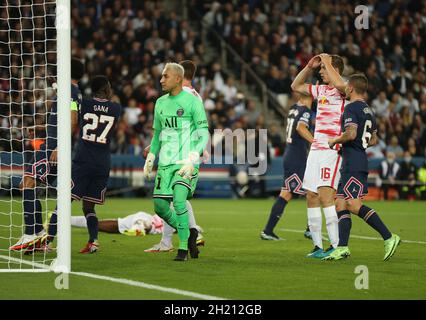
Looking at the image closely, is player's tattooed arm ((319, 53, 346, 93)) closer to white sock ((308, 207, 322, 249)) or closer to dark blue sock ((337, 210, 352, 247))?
dark blue sock ((337, 210, 352, 247))

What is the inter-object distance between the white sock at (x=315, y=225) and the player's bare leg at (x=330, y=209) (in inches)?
6.6

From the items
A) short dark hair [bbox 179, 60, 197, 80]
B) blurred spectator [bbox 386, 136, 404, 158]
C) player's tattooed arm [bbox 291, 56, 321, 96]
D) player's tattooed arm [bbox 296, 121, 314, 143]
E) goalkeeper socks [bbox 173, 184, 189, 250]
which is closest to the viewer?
goalkeeper socks [bbox 173, 184, 189, 250]

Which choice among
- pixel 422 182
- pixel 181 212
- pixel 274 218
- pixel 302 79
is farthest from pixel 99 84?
pixel 422 182

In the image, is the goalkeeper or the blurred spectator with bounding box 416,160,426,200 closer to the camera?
the goalkeeper

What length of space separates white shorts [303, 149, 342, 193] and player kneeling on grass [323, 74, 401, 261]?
27 centimetres

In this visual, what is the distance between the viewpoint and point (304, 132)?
40.1 feet

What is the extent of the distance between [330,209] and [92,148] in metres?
3.00

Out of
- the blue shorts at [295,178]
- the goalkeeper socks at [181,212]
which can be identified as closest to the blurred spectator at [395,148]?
the blue shorts at [295,178]

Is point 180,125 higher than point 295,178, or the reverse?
point 180,125

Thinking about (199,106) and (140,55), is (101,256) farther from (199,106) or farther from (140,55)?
(140,55)

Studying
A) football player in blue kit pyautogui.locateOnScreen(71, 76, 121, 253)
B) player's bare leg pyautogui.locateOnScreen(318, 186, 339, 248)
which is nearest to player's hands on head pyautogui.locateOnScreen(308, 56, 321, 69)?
player's bare leg pyautogui.locateOnScreen(318, 186, 339, 248)

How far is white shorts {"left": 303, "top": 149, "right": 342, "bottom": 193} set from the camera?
35.8 ft

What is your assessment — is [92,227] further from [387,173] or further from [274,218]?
[387,173]

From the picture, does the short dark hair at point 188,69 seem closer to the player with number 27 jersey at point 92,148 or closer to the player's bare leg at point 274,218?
the player with number 27 jersey at point 92,148
